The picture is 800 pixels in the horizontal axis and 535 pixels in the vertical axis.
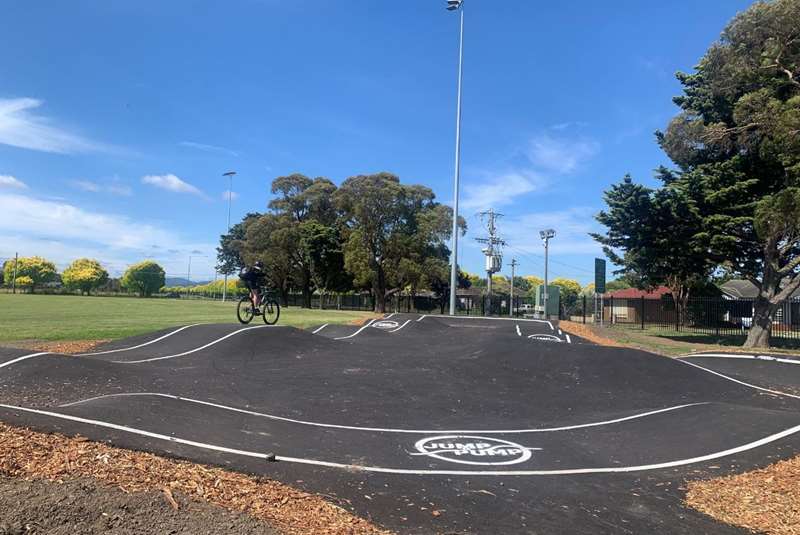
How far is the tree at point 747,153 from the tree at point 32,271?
102 meters

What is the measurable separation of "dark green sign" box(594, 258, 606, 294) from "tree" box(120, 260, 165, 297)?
269 ft

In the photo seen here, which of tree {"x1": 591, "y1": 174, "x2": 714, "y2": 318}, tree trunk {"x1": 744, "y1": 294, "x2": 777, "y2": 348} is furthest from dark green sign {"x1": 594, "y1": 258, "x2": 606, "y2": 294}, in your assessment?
tree trunk {"x1": 744, "y1": 294, "x2": 777, "y2": 348}

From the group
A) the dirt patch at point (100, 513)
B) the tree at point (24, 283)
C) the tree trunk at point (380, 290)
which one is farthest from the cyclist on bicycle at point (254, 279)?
the tree at point (24, 283)

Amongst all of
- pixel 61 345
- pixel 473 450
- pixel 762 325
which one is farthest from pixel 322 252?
pixel 473 450

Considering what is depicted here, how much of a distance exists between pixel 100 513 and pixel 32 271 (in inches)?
4282

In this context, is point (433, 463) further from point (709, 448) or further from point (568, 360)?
point (568, 360)

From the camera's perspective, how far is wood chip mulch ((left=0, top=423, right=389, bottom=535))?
11.0 ft

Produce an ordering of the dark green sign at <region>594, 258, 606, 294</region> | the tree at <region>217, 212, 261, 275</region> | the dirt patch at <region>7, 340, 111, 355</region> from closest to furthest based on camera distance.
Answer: the dirt patch at <region>7, 340, 111, 355</region> → the dark green sign at <region>594, 258, 606, 294</region> → the tree at <region>217, 212, 261, 275</region>

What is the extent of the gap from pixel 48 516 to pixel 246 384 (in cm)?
642

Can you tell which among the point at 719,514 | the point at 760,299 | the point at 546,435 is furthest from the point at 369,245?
the point at 719,514

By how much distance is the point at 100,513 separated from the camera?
2.97m

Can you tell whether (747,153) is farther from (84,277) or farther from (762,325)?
(84,277)

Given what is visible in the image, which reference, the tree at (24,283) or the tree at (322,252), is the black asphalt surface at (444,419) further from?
the tree at (24,283)

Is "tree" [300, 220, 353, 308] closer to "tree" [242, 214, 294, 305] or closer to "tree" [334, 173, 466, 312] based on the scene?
"tree" [242, 214, 294, 305]
